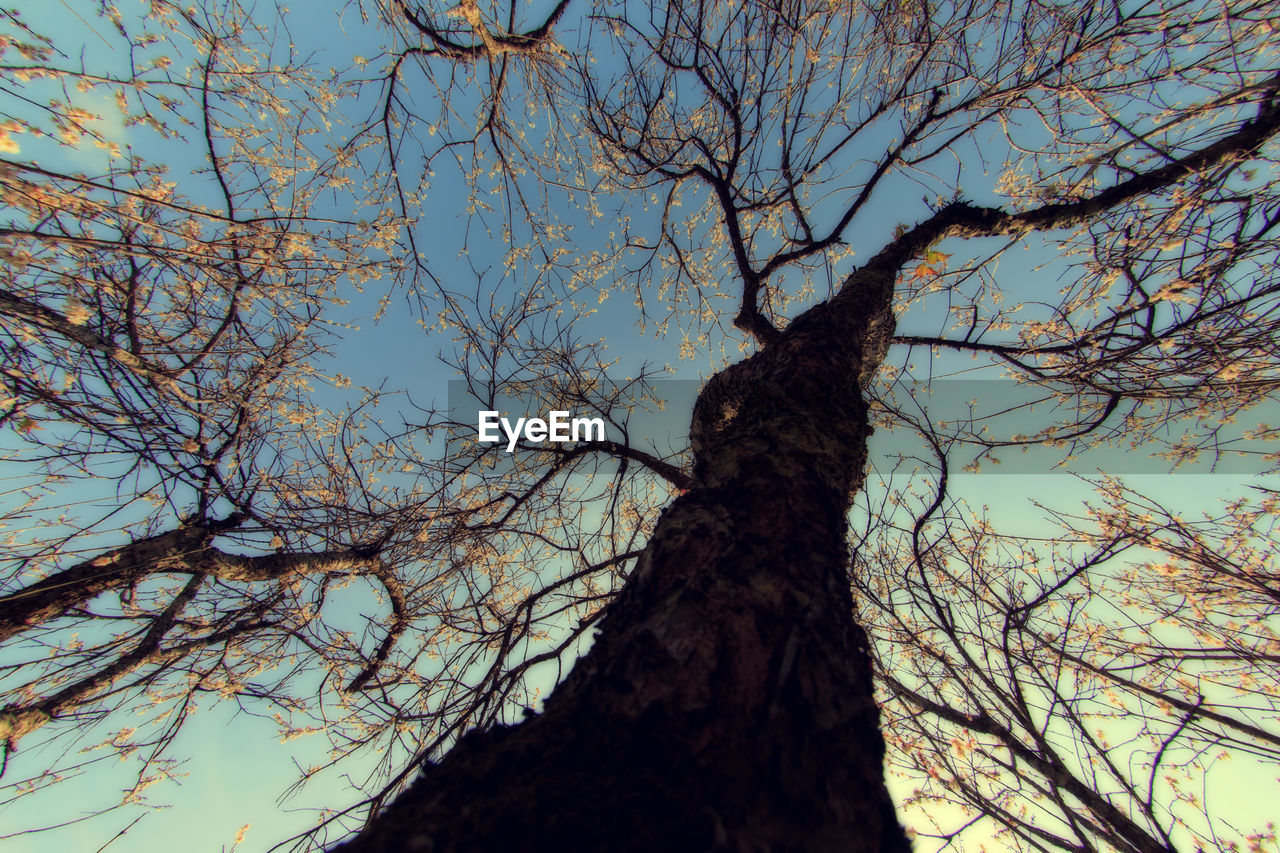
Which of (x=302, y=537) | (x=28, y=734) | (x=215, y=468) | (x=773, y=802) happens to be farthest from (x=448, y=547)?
(x=773, y=802)

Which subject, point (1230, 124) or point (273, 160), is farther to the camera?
point (273, 160)

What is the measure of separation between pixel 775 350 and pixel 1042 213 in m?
2.70

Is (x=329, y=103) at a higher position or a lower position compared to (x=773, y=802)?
higher

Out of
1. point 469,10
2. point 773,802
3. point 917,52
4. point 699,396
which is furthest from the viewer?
point 917,52

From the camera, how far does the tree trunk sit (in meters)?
0.59

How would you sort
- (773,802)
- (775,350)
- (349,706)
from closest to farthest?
(773,802) → (775,350) → (349,706)

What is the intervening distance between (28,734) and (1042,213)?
24.8ft

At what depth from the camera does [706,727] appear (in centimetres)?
73

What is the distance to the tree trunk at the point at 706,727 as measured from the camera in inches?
23.4

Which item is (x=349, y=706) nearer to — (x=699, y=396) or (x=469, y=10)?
(x=699, y=396)

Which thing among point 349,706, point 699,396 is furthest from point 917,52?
point 349,706

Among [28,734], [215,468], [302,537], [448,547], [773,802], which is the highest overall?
[215,468]

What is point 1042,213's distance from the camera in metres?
3.25

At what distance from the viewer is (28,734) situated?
255cm
